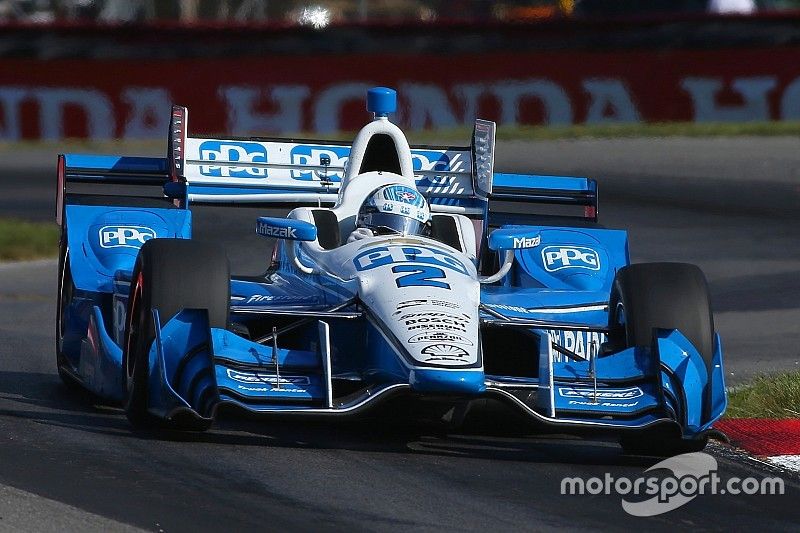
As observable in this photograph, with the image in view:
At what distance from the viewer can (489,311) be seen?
784 cm

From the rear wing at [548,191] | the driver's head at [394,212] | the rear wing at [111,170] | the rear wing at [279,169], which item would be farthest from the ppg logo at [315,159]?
the driver's head at [394,212]

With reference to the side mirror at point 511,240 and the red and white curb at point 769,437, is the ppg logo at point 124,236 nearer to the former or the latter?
the side mirror at point 511,240

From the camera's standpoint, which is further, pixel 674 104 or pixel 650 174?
pixel 674 104

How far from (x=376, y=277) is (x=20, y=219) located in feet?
34.2

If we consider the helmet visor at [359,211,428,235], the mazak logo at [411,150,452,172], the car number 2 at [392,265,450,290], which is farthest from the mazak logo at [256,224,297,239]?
the mazak logo at [411,150,452,172]

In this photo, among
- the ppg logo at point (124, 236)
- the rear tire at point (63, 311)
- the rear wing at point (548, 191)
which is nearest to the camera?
the rear tire at point (63, 311)

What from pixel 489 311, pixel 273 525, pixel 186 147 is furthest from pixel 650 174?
pixel 273 525

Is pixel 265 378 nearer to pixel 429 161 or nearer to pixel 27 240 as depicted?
pixel 429 161

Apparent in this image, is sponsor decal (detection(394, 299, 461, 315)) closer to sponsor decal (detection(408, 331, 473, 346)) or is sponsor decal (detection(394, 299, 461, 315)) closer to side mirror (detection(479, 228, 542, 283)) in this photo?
sponsor decal (detection(408, 331, 473, 346))

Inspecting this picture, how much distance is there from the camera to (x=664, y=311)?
25.0ft

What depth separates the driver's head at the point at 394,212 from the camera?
8594 mm

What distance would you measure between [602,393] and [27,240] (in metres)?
9.65

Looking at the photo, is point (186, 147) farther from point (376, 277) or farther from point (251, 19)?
point (251, 19)

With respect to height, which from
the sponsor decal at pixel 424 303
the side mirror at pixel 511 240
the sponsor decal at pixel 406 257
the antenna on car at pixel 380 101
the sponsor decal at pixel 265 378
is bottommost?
the sponsor decal at pixel 265 378
